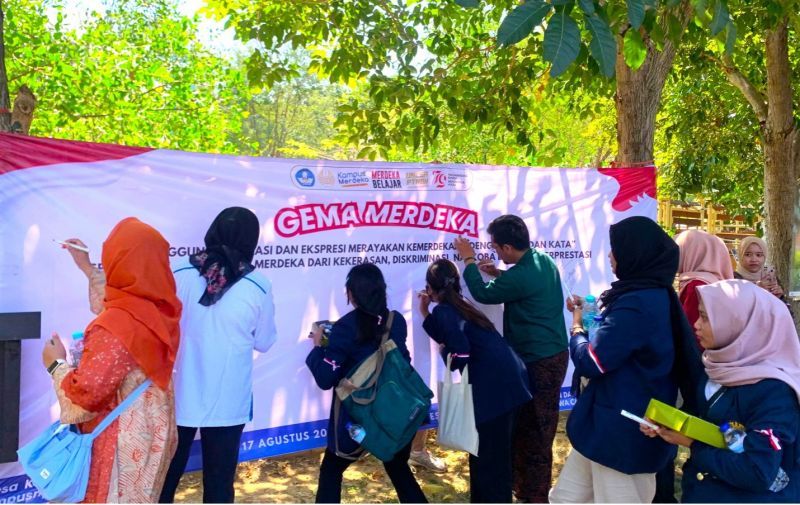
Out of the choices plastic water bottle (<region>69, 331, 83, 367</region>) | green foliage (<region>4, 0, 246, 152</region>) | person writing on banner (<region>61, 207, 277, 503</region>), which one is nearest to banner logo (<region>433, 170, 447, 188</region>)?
person writing on banner (<region>61, 207, 277, 503</region>)

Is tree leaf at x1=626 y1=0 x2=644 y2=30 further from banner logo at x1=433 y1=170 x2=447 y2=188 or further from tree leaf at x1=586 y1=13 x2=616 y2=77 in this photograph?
banner logo at x1=433 y1=170 x2=447 y2=188

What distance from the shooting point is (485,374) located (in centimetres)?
361

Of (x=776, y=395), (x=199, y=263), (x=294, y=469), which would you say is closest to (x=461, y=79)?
(x=294, y=469)

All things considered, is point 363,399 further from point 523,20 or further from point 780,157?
point 780,157

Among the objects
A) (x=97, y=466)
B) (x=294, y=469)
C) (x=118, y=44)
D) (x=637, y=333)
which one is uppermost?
(x=118, y=44)

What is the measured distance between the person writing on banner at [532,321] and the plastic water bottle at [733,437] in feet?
5.38

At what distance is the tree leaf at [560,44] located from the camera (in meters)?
2.22

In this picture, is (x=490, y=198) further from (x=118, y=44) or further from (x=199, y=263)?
(x=118, y=44)

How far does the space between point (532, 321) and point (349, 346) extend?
1160 millimetres

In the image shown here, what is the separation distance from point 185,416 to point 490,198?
249 cm

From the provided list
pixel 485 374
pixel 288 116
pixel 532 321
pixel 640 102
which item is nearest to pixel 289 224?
pixel 485 374

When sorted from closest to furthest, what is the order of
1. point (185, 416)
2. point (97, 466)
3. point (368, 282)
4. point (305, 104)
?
point (97, 466) < point (185, 416) < point (368, 282) < point (305, 104)

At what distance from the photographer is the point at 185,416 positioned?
297 centimetres

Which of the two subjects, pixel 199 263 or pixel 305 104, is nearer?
pixel 199 263
